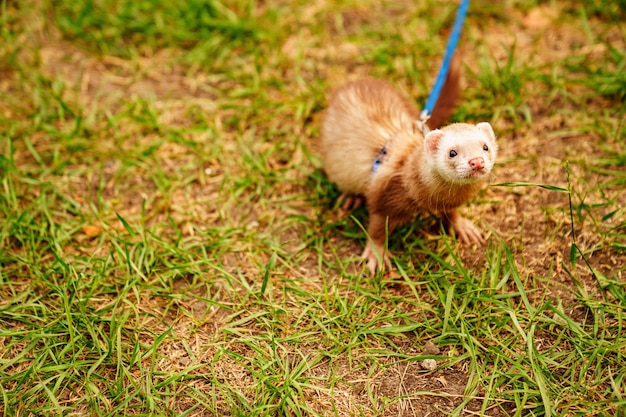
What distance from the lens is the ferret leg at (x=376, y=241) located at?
3350mm

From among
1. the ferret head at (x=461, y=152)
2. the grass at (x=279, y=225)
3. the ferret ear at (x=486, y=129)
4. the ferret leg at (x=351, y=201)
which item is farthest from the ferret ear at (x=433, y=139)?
the ferret leg at (x=351, y=201)

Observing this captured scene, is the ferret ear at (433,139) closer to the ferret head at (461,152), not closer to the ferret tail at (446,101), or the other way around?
the ferret head at (461,152)

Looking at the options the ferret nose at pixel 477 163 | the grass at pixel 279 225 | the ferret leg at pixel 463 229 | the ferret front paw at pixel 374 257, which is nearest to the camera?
the ferret nose at pixel 477 163

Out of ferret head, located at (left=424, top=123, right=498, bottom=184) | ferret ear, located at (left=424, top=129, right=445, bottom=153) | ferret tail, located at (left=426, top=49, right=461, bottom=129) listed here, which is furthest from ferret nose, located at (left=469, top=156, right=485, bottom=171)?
ferret tail, located at (left=426, top=49, right=461, bottom=129)

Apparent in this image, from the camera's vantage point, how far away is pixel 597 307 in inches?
117

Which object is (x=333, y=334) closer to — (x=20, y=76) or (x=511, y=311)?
(x=511, y=311)

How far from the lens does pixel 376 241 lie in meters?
3.44

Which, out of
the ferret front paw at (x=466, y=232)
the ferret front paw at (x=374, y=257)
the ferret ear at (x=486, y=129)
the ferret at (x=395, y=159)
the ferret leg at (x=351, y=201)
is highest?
the ferret ear at (x=486, y=129)

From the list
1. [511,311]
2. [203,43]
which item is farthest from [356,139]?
[203,43]

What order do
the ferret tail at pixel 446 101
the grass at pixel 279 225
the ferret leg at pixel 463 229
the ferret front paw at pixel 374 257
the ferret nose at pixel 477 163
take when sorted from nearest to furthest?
the ferret nose at pixel 477 163
the grass at pixel 279 225
the ferret front paw at pixel 374 257
the ferret leg at pixel 463 229
the ferret tail at pixel 446 101

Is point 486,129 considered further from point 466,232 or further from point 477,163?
point 466,232

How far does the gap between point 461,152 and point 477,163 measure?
12 cm

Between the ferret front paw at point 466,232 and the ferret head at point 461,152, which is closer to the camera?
the ferret head at point 461,152

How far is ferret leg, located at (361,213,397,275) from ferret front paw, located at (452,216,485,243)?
392 millimetres
